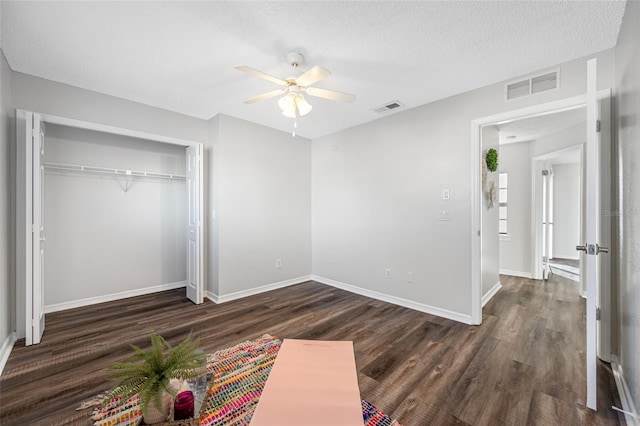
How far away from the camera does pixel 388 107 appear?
345 cm

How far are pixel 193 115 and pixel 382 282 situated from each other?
368cm

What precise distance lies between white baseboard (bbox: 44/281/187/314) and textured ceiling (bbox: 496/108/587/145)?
5589 mm

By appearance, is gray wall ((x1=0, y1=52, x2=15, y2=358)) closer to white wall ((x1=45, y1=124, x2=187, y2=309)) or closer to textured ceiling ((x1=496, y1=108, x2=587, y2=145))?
white wall ((x1=45, y1=124, x2=187, y2=309))

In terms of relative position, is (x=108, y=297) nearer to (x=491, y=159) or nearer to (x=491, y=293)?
(x=491, y=293)

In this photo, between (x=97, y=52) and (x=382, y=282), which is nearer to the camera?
(x=97, y=52)

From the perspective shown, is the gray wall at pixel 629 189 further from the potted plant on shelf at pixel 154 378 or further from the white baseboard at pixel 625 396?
the potted plant on shelf at pixel 154 378

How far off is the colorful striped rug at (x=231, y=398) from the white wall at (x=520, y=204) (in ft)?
15.9

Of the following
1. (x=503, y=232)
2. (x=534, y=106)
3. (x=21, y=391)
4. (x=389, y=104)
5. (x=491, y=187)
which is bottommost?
(x=21, y=391)

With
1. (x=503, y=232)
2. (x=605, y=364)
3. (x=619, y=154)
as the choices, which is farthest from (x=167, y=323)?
(x=503, y=232)

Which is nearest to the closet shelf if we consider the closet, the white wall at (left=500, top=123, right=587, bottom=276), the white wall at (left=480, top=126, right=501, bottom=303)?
the closet

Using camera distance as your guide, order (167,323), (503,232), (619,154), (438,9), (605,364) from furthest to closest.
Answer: (503,232) → (167,323) → (605,364) → (619,154) → (438,9)

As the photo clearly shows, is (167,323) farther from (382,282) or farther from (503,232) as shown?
(503,232)

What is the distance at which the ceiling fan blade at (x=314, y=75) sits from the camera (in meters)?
1.98

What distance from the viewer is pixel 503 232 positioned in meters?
5.29
